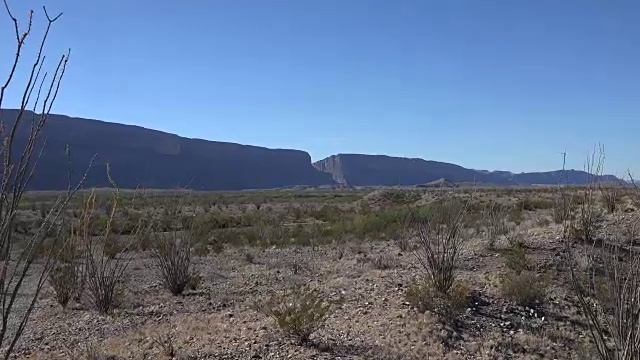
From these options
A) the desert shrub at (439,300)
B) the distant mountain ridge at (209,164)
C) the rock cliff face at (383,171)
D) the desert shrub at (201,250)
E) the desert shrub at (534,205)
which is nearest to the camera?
the desert shrub at (439,300)

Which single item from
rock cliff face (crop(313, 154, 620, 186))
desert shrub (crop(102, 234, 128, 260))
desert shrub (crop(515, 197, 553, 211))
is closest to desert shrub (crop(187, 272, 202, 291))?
desert shrub (crop(102, 234, 128, 260))

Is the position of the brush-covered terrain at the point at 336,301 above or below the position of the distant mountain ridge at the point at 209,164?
below

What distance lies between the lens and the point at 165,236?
15.2m

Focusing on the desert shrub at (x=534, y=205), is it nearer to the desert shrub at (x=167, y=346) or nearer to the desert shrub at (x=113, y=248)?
the desert shrub at (x=113, y=248)

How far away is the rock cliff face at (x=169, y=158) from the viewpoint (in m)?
110

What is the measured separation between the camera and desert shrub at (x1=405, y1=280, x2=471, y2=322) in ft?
34.3

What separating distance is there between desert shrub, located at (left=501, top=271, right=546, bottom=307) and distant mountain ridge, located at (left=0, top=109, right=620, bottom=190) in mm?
73780

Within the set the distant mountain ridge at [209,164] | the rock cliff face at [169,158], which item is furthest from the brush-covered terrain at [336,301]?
the rock cliff face at [169,158]

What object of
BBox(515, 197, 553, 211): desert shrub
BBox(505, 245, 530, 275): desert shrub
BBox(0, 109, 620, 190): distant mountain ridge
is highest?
BBox(0, 109, 620, 190): distant mountain ridge

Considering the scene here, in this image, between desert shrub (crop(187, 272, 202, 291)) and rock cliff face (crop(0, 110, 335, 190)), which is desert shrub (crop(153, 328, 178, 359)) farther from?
rock cliff face (crop(0, 110, 335, 190))

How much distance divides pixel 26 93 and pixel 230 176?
5387 inches

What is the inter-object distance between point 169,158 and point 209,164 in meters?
11.6

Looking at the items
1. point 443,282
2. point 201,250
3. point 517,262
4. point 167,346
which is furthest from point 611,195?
point 167,346

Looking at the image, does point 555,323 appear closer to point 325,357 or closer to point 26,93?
point 325,357
